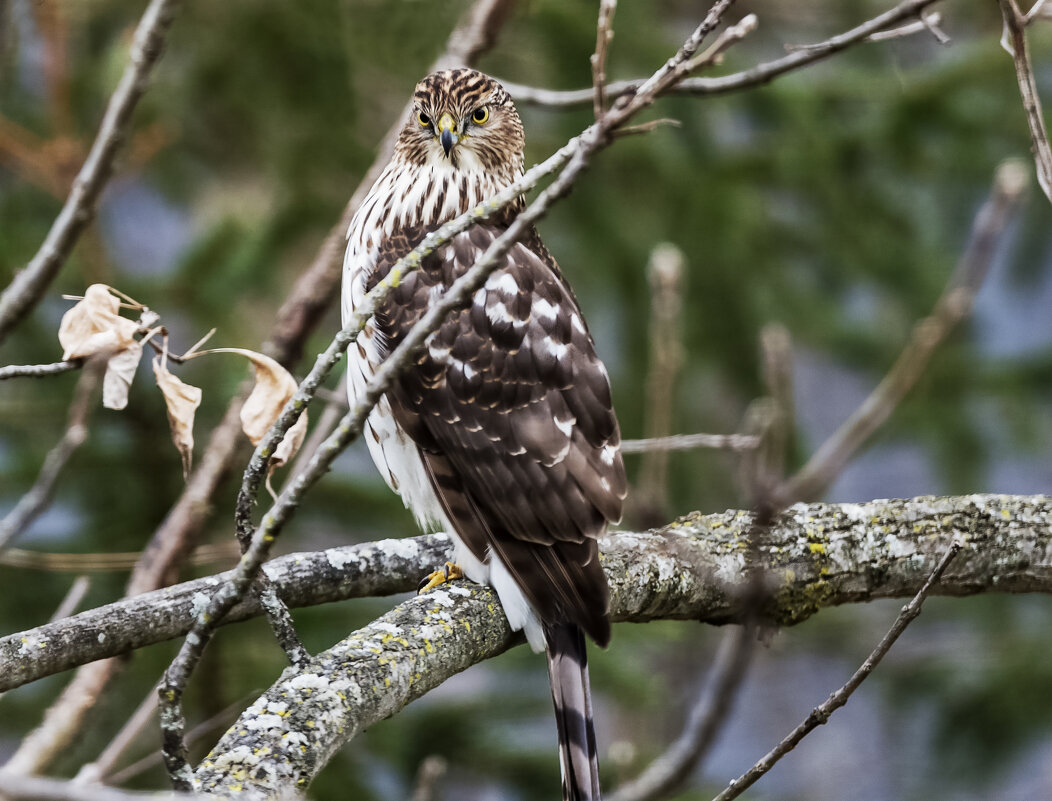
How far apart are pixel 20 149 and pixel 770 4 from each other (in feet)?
20.7

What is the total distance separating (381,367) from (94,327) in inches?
29.9

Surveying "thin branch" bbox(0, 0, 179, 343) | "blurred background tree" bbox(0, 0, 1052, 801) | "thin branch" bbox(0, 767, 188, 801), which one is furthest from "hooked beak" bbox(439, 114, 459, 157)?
"thin branch" bbox(0, 767, 188, 801)

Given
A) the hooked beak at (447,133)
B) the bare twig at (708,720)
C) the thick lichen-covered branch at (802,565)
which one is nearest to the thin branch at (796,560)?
the thick lichen-covered branch at (802,565)

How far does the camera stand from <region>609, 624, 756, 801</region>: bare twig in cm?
113

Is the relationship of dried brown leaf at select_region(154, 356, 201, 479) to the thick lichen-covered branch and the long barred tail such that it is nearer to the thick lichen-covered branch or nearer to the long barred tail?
the thick lichen-covered branch

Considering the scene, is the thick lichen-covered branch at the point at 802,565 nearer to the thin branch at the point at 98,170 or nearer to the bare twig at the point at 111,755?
the bare twig at the point at 111,755

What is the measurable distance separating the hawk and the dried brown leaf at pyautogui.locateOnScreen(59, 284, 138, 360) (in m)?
1.19

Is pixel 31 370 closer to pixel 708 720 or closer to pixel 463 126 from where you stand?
pixel 708 720

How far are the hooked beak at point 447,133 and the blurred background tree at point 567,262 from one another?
118 centimetres

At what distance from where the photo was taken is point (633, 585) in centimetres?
320

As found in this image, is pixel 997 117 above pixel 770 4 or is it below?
below

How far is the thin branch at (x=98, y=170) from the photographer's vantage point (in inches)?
69.3

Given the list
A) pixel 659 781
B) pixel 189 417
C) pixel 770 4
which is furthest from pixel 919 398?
pixel 659 781

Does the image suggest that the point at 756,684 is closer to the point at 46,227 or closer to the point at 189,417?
the point at 46,227
